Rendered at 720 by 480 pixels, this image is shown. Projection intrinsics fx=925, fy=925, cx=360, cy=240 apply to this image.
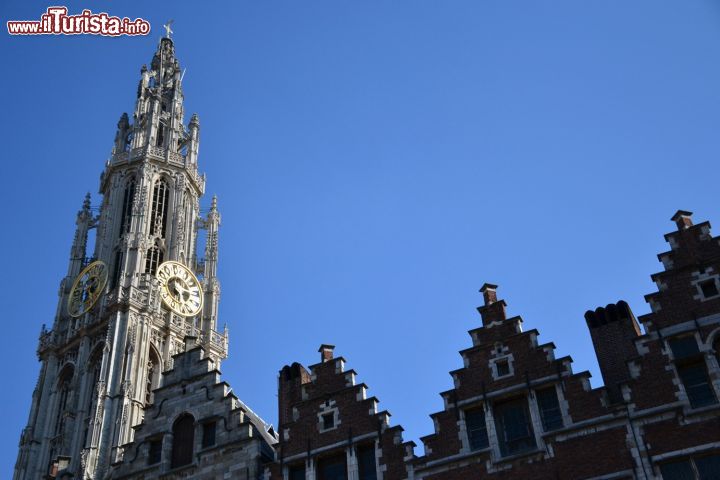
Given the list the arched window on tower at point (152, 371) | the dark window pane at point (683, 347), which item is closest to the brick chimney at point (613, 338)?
the dark window pane at point (683, 347)

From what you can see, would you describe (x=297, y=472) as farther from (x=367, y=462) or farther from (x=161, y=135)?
(x=161, y=135)

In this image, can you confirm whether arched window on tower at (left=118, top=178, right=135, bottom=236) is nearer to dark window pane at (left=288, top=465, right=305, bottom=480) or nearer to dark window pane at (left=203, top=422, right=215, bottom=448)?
dark window pane at (left=203, top=422, right=215, bottom=448)

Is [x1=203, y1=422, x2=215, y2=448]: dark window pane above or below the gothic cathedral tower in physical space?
below

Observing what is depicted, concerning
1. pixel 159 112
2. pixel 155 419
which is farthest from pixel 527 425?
pixel 159 112

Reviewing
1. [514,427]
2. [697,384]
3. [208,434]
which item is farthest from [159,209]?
[697,384]

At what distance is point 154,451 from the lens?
24922 mm

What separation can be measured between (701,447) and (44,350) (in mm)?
53264

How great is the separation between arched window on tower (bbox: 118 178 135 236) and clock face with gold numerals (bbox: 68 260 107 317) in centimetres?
358

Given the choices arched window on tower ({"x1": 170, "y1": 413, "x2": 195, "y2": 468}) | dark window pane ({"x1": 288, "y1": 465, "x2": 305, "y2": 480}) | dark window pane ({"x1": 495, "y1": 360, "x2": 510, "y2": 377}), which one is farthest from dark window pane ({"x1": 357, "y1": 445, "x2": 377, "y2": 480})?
arched window on tower ({"x1": 170, "y1": 413, "x2": 195, "y2": 468})

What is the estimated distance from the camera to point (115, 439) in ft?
173

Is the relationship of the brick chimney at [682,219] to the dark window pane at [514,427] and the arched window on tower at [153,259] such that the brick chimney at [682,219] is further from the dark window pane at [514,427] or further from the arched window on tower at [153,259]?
the arched window on tower at [153,259]

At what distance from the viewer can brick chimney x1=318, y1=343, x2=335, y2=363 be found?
2435 centimetres

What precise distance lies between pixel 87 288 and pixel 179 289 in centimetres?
635

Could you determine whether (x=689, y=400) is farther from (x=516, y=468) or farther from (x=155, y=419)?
(x=155, y=419)
